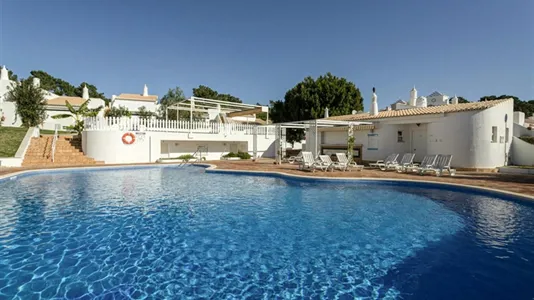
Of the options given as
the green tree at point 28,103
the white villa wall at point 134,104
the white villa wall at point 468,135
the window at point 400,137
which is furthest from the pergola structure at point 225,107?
the white villa wall at point 134,104

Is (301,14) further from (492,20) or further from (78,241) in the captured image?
(78,241)

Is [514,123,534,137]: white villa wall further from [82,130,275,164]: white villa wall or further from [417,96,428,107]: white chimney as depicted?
[82,130,275,164]: white villa wall

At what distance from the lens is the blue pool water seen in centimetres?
397

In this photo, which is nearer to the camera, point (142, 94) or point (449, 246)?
point (449, 246)

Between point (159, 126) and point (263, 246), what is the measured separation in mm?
18768

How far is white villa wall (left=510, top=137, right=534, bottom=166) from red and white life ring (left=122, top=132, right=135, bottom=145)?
26.9 m

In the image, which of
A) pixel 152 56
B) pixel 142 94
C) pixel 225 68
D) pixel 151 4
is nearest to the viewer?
pixel 151 4

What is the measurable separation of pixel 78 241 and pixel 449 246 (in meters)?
7.80

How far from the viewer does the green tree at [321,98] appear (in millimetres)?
29562

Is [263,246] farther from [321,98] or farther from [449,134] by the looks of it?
[321,98]

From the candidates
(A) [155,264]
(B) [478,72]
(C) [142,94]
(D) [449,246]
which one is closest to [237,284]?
(A) [155,264]

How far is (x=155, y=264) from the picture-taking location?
4.66 m

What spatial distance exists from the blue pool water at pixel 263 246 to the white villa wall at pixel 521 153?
1192cm

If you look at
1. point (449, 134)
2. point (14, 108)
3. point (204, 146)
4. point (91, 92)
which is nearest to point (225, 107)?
point (204, 146)
